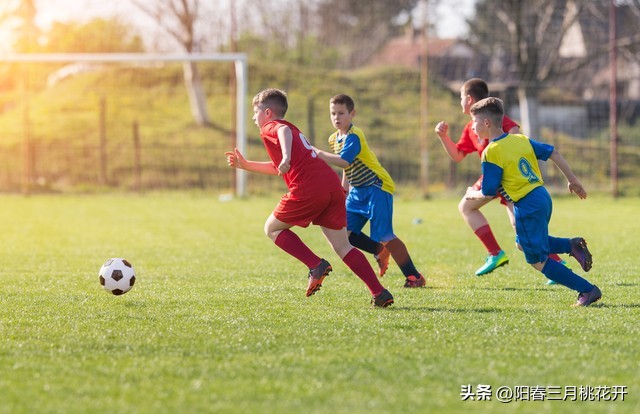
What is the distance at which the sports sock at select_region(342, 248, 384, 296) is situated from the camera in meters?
6.11

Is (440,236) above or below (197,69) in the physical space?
below

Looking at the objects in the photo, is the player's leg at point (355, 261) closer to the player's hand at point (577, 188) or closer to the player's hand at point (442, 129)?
the player's hand at point (577, 188)

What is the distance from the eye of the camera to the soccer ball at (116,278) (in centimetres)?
655

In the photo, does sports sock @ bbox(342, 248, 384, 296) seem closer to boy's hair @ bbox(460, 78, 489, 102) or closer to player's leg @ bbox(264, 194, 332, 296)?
player's leg @ bbox(264, 194, 332, 296)

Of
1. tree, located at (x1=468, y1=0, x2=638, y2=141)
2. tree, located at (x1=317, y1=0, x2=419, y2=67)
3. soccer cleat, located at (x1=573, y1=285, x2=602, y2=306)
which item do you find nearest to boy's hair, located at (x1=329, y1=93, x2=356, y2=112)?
soccer cleat, located at (x1=573, y1=285, x2=602, y2=306)

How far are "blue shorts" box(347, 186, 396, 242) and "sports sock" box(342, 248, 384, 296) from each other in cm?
114

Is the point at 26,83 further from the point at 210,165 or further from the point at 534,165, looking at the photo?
the point at 534,165

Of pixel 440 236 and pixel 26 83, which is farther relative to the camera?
pixel 26 83

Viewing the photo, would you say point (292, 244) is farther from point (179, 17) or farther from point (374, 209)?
point (179, 17)

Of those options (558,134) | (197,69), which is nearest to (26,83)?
(197,69)

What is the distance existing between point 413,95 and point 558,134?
452 cm

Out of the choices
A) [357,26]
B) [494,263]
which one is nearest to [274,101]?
[494,263]

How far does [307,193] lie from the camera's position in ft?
20.3

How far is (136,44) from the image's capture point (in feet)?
84.8
